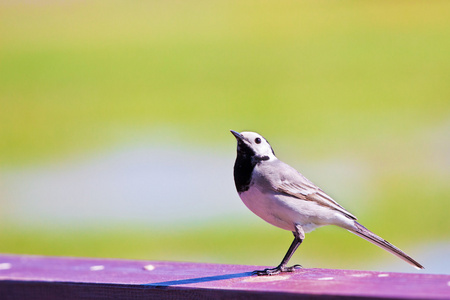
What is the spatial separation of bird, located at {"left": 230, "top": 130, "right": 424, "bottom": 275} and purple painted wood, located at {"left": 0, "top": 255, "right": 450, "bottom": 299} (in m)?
0.24

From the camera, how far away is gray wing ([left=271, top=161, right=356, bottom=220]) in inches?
129

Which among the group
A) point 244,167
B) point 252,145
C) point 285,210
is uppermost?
point 252,145

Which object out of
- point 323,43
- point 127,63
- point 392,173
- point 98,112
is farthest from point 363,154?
point 127,63

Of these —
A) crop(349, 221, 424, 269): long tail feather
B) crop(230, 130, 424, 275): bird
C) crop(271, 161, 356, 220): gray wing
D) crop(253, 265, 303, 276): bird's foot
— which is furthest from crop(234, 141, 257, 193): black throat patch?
crop(349, 221, 424, 269): long tail feather

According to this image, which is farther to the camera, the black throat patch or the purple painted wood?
the black throat patch

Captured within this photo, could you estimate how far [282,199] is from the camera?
10.6 feet

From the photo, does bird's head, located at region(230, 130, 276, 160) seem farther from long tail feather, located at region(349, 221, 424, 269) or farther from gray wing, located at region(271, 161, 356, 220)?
long tail feather, located at region(349, 221, 424, 269)

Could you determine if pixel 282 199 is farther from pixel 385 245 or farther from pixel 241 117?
pixel 241 117

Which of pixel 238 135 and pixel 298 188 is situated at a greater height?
pixel 238 135

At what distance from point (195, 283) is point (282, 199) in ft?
2.17

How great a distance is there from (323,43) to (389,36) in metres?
2.10

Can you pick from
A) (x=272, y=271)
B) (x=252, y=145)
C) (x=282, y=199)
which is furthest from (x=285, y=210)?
(x=252, y=145)

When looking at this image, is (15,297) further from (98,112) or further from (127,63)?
(127,63)

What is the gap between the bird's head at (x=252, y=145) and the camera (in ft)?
11.0
